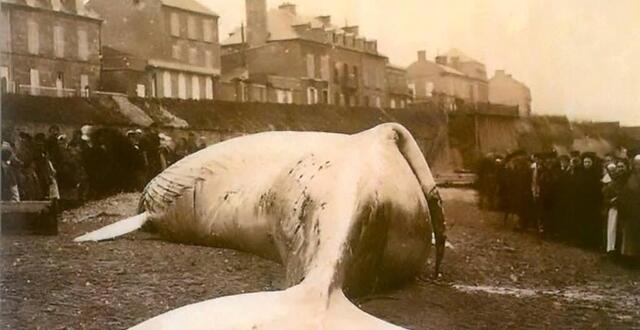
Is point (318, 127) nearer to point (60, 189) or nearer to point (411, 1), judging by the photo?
point (411, 1)

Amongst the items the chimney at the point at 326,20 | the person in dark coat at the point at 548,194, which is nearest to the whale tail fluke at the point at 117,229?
the chimney at the point at 326,20

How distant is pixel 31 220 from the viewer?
2.93 m

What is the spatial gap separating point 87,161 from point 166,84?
364 mm

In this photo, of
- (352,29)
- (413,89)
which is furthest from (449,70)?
(352,29)

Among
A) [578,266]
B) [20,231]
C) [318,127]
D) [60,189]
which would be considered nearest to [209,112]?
[318,127]

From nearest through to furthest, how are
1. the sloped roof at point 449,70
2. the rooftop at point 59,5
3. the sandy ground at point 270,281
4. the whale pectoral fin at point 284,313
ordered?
the whale pectoral fin at point 284,313
the sandy ground at point 270,281
the sloped roof at point 449,70
the rooftop at point 59,5

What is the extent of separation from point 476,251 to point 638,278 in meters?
0.54

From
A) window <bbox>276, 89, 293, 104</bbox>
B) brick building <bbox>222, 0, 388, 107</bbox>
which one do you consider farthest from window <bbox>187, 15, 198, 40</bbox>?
window <bbox>276, 89, 293, 104</bbox>

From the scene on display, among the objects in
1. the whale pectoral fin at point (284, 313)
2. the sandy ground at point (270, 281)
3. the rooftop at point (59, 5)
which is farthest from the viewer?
the rooftop at point (59, 5)

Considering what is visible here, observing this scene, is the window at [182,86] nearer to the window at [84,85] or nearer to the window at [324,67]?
the window at [84,85]

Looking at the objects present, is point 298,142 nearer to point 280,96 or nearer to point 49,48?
point 280,96

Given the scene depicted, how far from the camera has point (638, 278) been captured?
9.43 feet

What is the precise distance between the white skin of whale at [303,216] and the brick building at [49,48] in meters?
0.44

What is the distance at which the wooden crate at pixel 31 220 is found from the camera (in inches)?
115
